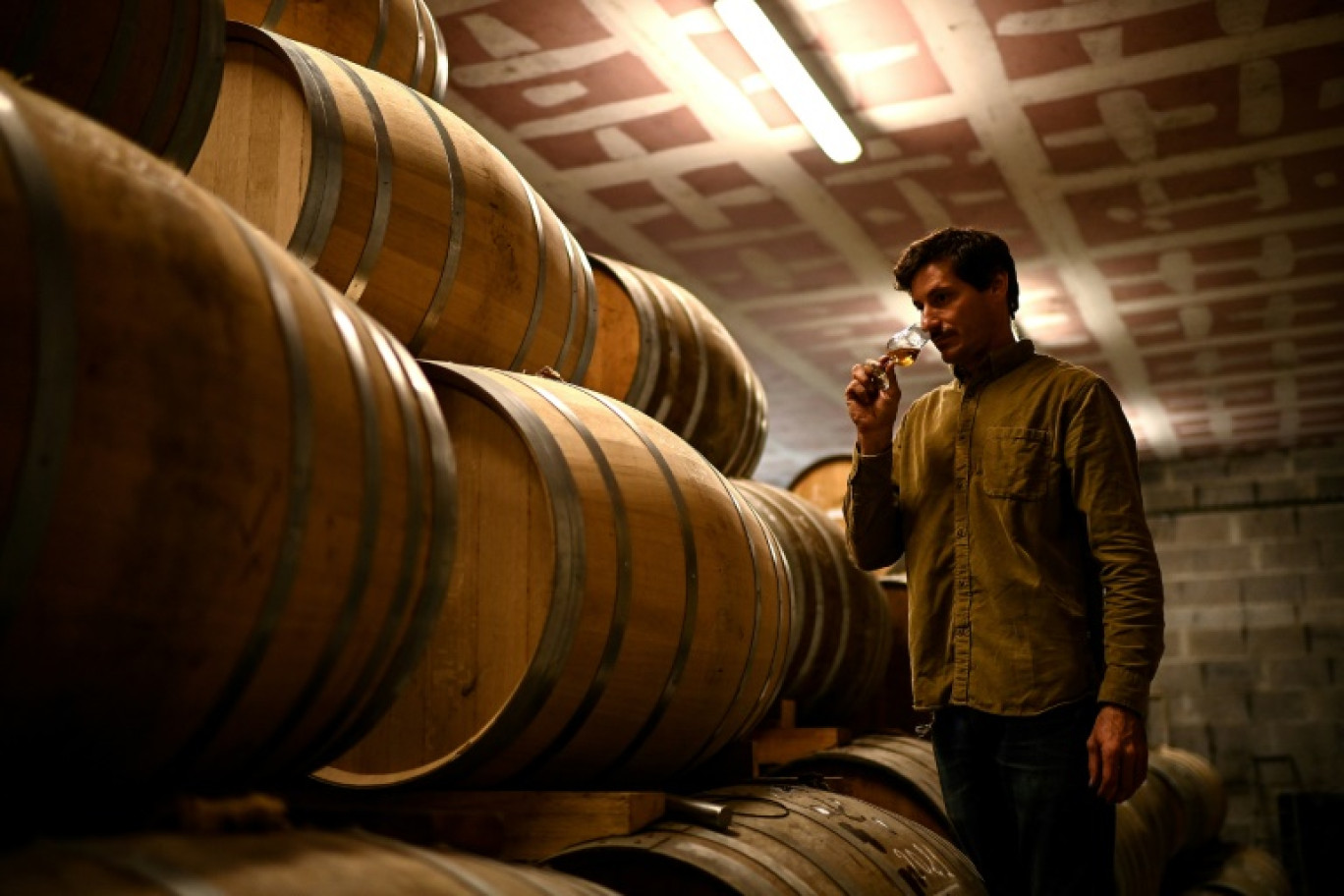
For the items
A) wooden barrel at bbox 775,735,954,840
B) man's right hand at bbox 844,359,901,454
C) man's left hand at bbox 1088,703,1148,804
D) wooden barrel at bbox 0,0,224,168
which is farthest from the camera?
wooden barrel at bbox 775,735,954,840

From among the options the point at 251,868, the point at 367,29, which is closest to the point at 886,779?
the point at 367,29

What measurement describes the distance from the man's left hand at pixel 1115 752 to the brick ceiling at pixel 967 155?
3.91 metres

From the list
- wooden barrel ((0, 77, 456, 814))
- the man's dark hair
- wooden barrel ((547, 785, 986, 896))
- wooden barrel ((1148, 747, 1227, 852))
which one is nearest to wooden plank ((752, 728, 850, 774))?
wooden barrel ((547, 785, 986, 896))

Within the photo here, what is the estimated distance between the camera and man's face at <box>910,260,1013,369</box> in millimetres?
2830

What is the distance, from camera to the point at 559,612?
2.17 metres

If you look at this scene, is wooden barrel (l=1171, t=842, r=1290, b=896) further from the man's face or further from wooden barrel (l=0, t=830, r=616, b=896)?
wooden barrel (l=0, t=830, r=616, b=896)

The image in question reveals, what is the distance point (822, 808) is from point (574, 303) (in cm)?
137

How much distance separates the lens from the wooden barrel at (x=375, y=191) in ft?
8.19

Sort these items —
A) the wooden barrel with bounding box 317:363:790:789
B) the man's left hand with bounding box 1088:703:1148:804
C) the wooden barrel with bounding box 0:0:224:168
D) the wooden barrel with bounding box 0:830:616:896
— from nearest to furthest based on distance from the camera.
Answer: the wooden barrel with bounding box 0:830:616:896
the wooden barrel with bounding box 0:0:224:168
the wooden barrel with bounding box 317:363:790:789
the man's left hand with bounding box 1088:703:1148:804

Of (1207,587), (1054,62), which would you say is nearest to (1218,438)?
(1207,587)

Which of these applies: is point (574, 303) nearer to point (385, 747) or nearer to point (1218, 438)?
point (385, 747)

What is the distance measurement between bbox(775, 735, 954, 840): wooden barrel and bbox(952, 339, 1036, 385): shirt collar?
131 cm

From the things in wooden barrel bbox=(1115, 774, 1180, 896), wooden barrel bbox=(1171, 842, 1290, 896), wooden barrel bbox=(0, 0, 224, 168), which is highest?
wooden barrel bbox=(0, 0, 224, 168)

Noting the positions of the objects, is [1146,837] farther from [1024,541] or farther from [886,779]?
[1024,541]
